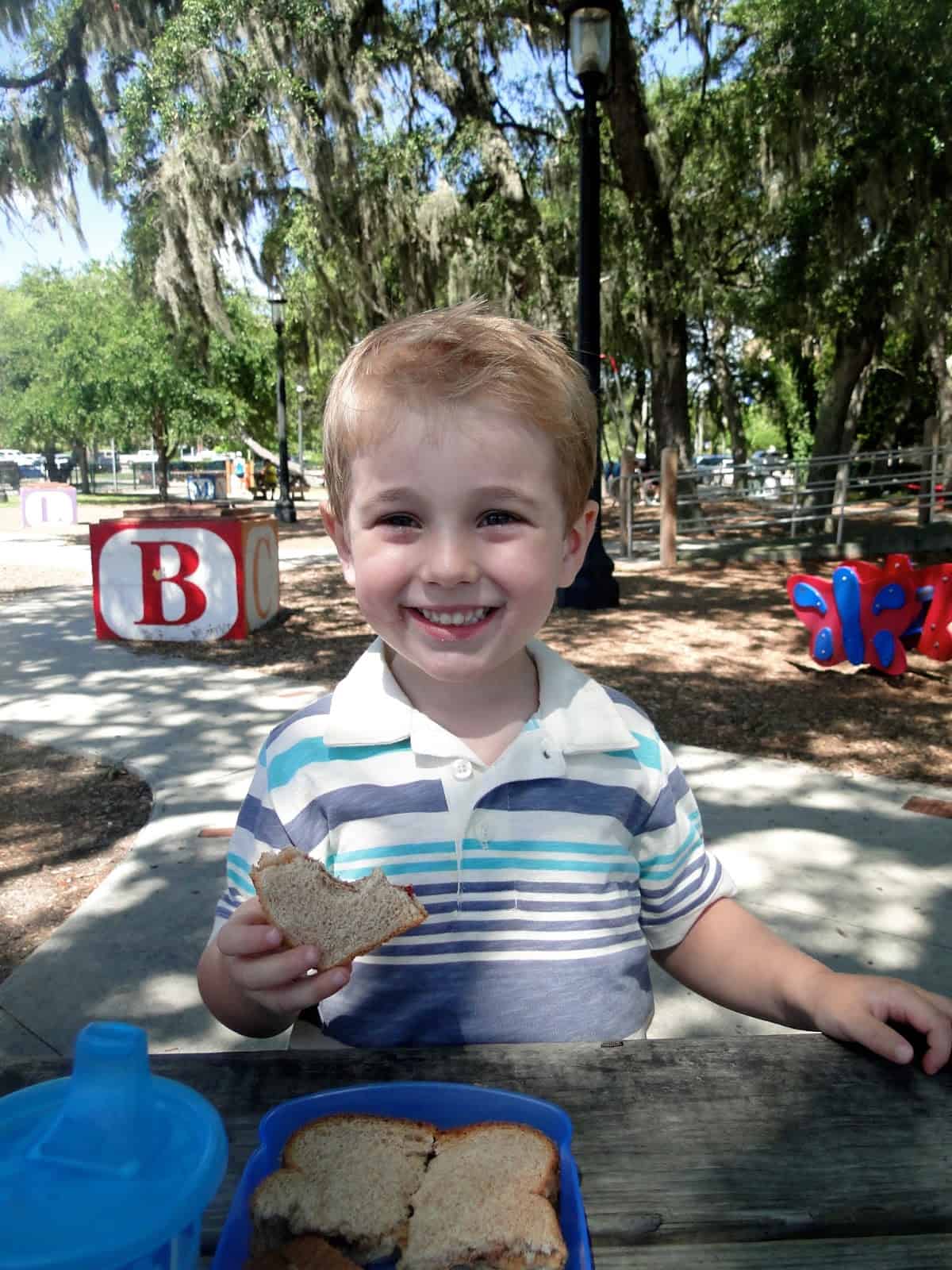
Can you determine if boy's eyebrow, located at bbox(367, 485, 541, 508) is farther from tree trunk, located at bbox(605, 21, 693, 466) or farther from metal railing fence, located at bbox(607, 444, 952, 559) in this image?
tree trunk, located at bbox(605, 21, 693, 466)

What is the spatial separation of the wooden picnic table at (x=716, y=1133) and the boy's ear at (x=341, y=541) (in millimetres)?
614

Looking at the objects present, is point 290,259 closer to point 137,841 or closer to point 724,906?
point 137,841

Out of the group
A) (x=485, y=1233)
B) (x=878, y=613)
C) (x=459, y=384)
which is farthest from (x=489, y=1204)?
(x=878, y=613)

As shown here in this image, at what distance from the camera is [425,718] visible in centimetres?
141

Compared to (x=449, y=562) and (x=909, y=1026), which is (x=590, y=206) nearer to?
(x=449, y=562)

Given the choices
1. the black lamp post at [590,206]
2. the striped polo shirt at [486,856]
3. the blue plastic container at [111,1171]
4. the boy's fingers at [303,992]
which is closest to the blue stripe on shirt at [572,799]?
the striped polo shirt at [486,856]

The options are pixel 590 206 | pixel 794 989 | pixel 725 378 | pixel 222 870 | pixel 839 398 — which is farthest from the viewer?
pixel 725 378

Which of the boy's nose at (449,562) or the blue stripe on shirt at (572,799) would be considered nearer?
the boy's nose at (449,562)

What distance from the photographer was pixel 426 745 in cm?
136

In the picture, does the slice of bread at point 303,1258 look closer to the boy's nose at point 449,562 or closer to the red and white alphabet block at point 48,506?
the boy's nose at point 449,562

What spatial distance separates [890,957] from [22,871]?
2.97 m

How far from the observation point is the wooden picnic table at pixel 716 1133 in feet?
2.77

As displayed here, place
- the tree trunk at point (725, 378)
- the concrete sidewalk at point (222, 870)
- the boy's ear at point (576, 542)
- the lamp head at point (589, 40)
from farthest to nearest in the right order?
the tree trunk at point (725, 378) < the lamp head at point (589, 40) < the concrete sidewalk at point (222, 870) < the boy's ear at point (576, 542)

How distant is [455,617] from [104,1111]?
2.66 feet
